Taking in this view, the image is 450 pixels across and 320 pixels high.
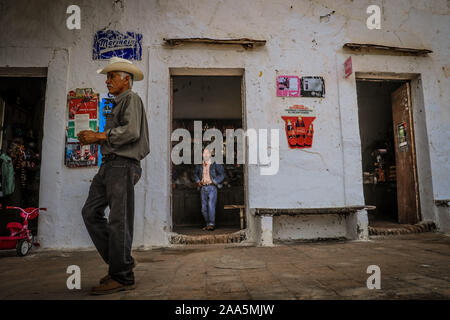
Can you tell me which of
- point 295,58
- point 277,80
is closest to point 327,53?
point 295,58

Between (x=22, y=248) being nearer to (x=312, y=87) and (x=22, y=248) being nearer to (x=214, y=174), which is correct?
(x=214, y=174)

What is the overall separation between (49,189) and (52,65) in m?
2.19

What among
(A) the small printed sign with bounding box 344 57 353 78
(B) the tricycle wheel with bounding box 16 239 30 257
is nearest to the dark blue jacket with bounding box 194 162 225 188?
(A) the small printed sign with bounding box 344 57 353 78

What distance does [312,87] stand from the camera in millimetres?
5465

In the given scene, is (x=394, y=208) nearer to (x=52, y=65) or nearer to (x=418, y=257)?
(x=418, y=257)

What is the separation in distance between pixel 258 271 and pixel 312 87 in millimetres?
3708

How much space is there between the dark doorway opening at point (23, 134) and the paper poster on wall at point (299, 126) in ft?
18.4

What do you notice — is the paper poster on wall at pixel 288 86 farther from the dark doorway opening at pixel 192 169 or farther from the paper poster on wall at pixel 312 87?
the dark doorway opening at pixel 192 169

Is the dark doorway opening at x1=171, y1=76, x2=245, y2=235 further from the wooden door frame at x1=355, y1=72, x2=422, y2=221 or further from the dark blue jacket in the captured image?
the wooden door frame at x1=355, y1=72, x2=422, y2=221

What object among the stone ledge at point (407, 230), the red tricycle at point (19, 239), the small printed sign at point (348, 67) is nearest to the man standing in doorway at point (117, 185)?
the red tricycle at point (19, 239)

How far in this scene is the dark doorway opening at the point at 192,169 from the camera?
8.37 m

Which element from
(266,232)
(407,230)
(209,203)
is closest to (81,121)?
(209,203)

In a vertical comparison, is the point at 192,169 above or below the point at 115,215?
above
